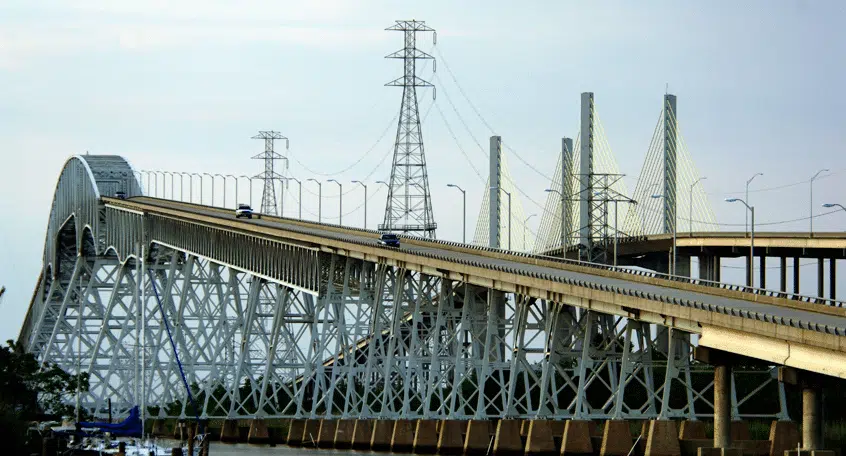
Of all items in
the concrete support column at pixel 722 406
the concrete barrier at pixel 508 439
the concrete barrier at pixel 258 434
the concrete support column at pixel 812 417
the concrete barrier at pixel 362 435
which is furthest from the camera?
the concrete barrier at pixel 258 434

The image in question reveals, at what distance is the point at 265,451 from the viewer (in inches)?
3548

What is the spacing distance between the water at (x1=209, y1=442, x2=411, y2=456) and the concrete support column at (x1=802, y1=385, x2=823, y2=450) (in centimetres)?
2664

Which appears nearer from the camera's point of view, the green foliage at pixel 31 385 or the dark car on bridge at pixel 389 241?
the dark car on bridge at pixel 389 241

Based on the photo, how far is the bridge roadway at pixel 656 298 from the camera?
54.6 meters

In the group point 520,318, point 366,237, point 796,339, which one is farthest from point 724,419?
point 366,237

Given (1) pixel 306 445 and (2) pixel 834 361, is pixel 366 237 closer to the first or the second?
(1) pixel 306 445

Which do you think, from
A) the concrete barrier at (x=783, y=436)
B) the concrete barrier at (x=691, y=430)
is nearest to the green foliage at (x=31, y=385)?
the concrete barrier at (x=691, y=430)

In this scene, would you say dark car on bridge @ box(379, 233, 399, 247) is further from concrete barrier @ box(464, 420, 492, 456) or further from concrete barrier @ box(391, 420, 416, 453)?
concrete barrier @ box(464, 420, 492, 456)

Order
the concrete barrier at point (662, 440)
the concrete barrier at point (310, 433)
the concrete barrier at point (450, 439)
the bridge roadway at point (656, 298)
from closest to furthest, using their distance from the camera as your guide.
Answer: the bridge roadway at point (656, 298) < the concrete barrier at point (662, 440) < the concrete barrier at point (450, 439) < the concrete barrier at point (310, 433)

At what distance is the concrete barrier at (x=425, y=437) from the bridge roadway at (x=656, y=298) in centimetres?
704

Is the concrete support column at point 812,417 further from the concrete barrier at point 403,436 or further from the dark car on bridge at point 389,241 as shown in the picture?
the dark car on bridge at point 389,241

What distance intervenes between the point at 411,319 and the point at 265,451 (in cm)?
1246

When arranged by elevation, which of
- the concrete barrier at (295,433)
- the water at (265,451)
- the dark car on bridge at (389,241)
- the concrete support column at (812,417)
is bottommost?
the water at (265,451)

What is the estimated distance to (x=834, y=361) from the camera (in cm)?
5216
